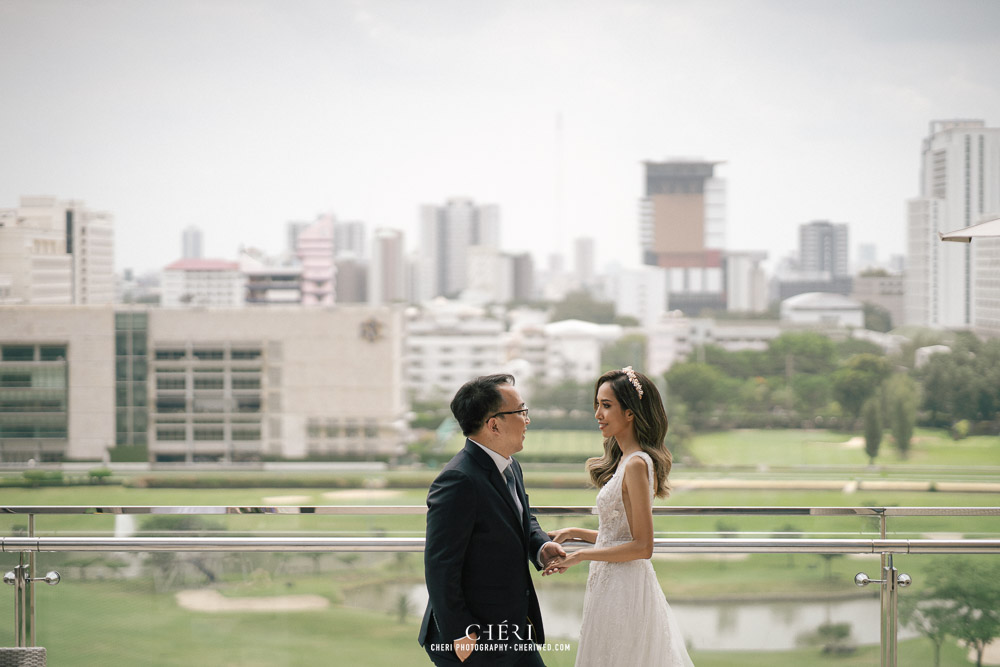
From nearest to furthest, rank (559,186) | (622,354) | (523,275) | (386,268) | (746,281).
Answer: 1. (622,354)
2. (386,268)
3. (559,186)
4. (746,281)
5. (523,275)

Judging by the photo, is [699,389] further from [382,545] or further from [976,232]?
[382,545]

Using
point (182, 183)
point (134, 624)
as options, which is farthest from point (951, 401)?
point (134, 624)

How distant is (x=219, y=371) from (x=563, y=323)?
24119mm

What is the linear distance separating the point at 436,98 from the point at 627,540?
6238 cm

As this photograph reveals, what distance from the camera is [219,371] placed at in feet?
163

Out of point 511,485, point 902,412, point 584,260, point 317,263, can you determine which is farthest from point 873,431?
point 511,485

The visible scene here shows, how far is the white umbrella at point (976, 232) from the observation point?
7.57 feet

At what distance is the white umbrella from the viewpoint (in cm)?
231

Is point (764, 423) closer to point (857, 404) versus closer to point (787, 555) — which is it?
point (857, 404)

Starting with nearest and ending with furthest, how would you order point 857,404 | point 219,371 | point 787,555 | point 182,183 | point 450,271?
1. point 787,555
2. point 219,371
3. point 857,404
4. point 182,183
5. point 450,271

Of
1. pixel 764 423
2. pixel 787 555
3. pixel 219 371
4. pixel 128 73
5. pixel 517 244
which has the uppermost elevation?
pixel 128 73

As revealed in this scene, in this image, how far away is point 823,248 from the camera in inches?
2480

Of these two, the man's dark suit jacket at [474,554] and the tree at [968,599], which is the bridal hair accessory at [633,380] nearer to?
the man's dark suit jacket at [474,554]

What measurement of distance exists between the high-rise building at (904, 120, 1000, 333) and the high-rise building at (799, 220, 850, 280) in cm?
450
